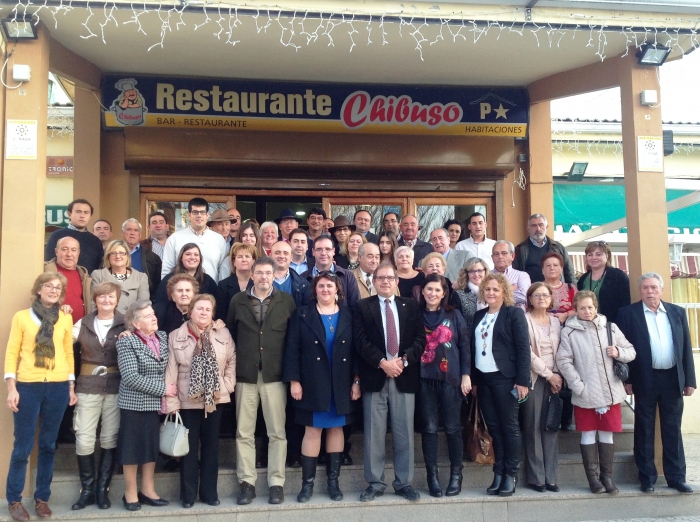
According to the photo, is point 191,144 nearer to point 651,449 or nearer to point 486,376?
point 486,376

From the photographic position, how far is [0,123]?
563 centimetres

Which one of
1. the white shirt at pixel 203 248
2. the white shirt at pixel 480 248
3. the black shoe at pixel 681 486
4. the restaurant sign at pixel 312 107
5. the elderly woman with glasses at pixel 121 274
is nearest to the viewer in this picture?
the elderly woman with glasses at pixel 121 274

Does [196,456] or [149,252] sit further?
[149,252]

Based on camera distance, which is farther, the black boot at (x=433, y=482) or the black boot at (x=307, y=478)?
the black boot at (x=433, y=482)

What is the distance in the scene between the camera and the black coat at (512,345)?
542 cm

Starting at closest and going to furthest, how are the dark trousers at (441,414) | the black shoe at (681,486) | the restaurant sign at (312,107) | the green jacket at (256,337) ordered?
the green jacket at (256,337), the dark trousers at (441,414), the black shoe at (681,486), the restaurant sign at (312,107)

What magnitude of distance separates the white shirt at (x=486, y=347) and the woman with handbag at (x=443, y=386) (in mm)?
117

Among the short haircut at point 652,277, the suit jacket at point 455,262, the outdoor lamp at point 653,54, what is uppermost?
the outdoor lamp at point 653,54

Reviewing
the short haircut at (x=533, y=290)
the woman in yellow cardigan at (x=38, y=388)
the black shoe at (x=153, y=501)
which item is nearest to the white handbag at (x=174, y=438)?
the black shoe at (x=153, y=501)

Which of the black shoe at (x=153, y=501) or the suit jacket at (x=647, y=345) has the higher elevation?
the suit jacket at (x=647, y=345)

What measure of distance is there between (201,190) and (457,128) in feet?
10.2

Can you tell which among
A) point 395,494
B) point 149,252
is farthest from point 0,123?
point 395,494

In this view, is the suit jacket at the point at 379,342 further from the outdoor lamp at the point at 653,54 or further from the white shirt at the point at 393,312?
the outdoor lamp at the point at 653,54

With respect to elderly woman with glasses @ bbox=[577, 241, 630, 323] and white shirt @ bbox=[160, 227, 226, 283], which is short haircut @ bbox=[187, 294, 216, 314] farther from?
elderly woman with glasses @ bbox=[577, 241, 630, 323]
